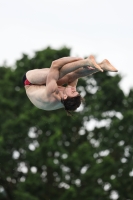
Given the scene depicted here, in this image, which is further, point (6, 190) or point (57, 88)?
point (6, 190)

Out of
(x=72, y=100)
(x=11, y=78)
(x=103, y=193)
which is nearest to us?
(x=72, y=100)

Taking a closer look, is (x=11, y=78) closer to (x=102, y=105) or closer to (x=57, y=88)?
(x=102, y=105)

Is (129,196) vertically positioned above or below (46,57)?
below

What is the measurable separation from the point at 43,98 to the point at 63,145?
2295cm

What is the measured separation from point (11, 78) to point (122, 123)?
20.5ft

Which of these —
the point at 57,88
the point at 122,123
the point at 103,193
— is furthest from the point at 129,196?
the point at 57,88

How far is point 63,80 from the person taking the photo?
10.5m

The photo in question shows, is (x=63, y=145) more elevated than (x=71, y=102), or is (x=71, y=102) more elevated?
(x=71, y=102)

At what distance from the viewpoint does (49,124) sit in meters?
32.2

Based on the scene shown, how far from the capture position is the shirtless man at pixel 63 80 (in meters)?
9.82

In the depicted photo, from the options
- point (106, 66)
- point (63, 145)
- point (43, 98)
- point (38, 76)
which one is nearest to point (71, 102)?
point (43, 98)

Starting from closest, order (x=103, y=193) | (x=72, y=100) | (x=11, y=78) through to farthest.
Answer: (x=72, y=100) → (x=103, y=193) → (x=11, y=78)

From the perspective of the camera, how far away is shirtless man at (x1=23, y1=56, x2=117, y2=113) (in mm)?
9818

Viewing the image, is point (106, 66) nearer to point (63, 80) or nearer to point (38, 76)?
point (63, 80)
